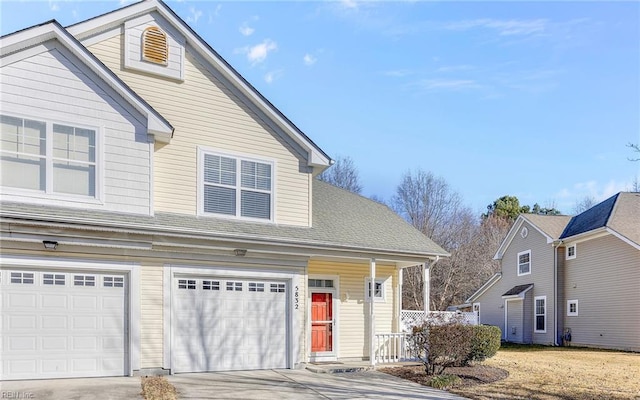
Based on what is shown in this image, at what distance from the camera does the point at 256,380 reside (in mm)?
11156

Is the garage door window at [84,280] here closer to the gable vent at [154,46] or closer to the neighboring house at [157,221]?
the neighboring house at [157,221]

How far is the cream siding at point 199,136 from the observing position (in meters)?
12.1

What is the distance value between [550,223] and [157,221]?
72.9ft

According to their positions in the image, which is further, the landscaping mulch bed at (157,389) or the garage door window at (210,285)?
the garage door window at (210,285)

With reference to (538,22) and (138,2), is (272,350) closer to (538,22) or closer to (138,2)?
(138,2)

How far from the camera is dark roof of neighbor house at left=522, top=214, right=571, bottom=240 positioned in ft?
86.8

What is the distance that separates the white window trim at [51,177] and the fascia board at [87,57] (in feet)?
3.04

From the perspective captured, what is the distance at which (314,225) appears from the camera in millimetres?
14016

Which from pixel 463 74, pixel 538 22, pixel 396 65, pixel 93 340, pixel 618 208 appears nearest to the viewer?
pixel 93 340

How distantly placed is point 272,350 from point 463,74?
18.2 meters

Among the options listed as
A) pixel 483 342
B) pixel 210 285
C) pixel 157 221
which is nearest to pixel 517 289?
pixel 483 342

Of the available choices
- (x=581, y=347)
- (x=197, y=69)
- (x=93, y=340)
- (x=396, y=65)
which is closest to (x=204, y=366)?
(x=93, y=340)

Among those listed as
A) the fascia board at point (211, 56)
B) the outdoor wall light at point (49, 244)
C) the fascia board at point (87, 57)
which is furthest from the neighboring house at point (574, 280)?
the outdoor wall light at point (49, 244)

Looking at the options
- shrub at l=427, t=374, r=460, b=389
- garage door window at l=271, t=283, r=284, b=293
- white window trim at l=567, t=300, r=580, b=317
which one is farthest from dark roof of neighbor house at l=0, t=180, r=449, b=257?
white window trim at l=567, t=300, r=580, b=317
